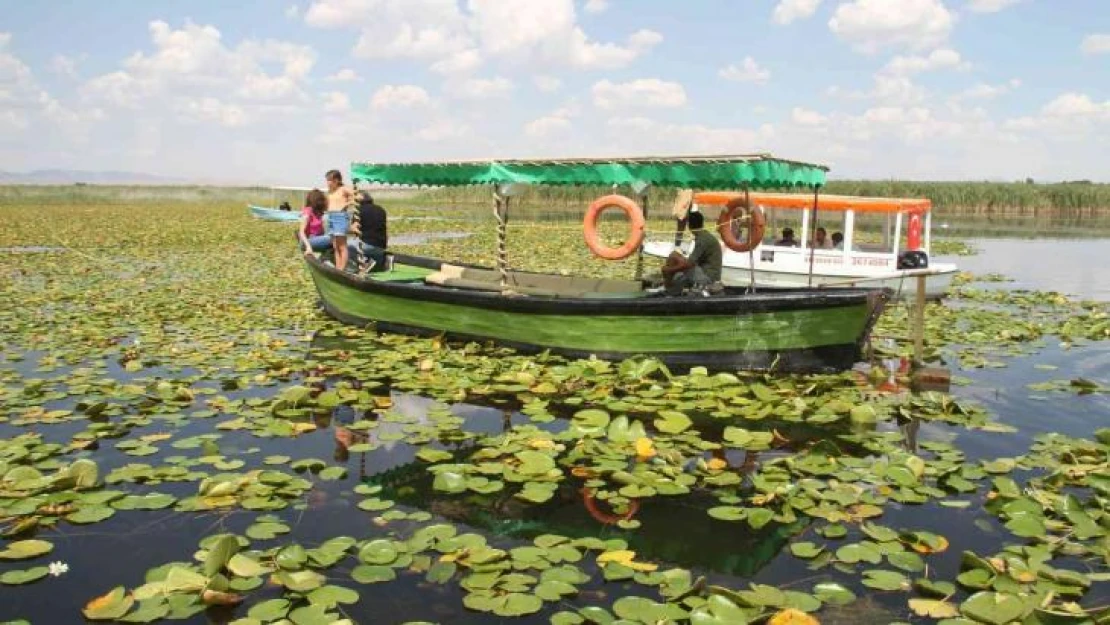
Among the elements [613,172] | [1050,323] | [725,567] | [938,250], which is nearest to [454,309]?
[613,172]

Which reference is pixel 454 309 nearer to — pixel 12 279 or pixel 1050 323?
pixel 1050 323

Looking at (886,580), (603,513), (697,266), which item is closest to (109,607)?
(603,513)

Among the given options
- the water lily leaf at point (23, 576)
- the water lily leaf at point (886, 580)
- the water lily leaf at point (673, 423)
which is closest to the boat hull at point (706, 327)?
the water lily leaf at point (673, 423)

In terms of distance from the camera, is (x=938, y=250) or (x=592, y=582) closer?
(x=592, y=582)

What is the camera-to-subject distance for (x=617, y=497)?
5012mm

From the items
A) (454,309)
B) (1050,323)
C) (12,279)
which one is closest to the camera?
(454,309)

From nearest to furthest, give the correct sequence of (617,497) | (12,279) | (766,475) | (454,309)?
1. (617,497)
2. (766,475)
3. (454,309)
4. (12,279)

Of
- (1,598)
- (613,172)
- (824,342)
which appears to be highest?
(613,172)

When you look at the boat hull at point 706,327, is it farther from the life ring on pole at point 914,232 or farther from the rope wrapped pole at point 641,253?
the life ring on pole at point 914,232

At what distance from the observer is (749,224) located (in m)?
8.67

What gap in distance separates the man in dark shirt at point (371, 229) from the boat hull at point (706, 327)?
3452 millimetres

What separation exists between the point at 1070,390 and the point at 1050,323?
4459 mm

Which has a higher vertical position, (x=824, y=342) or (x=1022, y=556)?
(x=824, y=342)

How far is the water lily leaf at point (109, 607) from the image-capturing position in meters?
3.53
